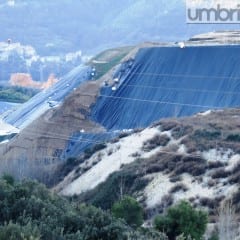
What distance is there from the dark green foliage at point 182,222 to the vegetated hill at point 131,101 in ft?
47.9

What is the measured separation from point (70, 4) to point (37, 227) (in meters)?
115

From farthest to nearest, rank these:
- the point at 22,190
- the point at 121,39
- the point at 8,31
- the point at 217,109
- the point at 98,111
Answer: the point at 8,31 → the point at 121,39 → the point at 98,111 → the point at 217,109 → the point at 22,190

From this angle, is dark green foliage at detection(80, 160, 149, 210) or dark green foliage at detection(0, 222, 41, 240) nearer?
dark green foliage at detection(0, 222, 41, 240)

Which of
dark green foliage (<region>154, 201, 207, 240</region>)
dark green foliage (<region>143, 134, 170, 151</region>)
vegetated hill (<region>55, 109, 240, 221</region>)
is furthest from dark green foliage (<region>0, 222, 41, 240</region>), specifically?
dark green foliage (<region>143, 134, 170, 151</region>)

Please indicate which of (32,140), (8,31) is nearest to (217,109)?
(32,140)

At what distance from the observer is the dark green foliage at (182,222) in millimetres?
15672

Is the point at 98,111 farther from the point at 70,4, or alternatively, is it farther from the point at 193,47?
the point at 70,4

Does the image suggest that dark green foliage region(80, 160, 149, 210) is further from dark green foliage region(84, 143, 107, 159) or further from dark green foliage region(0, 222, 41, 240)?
dark green foliage region(0, 222, 41, 240)

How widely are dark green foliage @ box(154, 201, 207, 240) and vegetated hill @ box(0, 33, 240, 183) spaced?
14.6 meters

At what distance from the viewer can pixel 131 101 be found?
36.3 metres

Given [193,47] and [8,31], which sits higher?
[193,47]

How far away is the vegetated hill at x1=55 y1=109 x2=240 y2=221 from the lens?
72.6 feet

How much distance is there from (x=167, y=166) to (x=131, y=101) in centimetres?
1191

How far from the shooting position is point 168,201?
72.3ft
